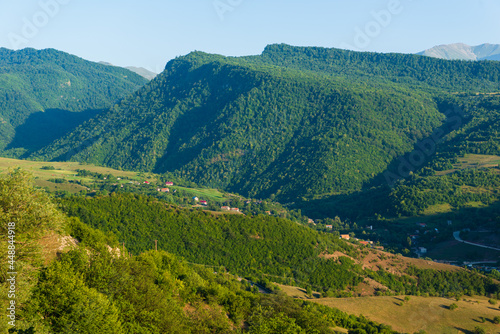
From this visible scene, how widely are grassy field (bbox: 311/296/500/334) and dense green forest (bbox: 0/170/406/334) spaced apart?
102 ft

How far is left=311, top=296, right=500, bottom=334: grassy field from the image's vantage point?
6988 cm

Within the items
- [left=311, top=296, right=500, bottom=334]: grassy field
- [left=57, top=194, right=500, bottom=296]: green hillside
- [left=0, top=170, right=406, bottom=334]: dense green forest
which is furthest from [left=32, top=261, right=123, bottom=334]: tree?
[left=57, top=194, right=500, bottom=296]: green hillside

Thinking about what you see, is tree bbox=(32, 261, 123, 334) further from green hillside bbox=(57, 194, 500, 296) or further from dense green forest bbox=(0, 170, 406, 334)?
green hillside bbox=(57, 194, 500, 296)

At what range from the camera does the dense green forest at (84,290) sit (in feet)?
93.0

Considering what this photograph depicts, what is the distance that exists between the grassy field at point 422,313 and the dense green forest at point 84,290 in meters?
31.0

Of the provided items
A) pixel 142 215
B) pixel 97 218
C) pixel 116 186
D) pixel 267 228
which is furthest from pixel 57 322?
pixel 116 186

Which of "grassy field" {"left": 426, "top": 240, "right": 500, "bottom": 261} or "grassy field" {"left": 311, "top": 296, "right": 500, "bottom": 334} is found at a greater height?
"grassy field" {"left": 311, "top": 296, "right": 500, "bottom": 334}

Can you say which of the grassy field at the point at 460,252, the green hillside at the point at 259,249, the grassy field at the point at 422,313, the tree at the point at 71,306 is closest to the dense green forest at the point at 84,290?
the tree at the point at 71,306

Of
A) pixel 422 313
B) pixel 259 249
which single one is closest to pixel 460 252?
pixel 259 249

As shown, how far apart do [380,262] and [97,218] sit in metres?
67.0

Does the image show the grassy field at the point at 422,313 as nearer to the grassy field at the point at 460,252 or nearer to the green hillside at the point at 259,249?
the green hillside at the point at 259,249

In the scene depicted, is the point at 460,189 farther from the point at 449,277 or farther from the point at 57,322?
the point at 57,322

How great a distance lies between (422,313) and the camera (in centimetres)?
7388

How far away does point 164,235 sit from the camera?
3831 inches
